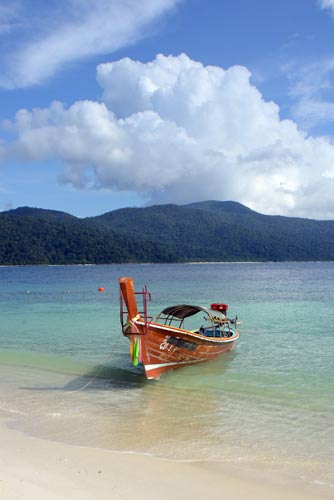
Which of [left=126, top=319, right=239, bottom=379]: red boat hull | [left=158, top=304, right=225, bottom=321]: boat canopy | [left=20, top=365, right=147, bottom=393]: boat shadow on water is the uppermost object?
[left=158, top=304, right=225, bottom=321]: boat canopy

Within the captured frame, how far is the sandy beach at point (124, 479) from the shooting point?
7.52 meters

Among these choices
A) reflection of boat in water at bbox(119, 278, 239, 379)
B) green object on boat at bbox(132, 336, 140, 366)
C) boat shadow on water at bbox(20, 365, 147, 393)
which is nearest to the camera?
green object on boat at bbox(132, 336, 140, 366)

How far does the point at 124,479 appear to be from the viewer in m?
8.17

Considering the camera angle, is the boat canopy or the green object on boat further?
the boat canopy

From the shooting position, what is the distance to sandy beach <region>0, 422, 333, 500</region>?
7523mm

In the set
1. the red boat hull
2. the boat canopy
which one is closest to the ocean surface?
the red boat hull

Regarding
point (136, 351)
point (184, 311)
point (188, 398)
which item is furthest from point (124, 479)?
point (184, 311)

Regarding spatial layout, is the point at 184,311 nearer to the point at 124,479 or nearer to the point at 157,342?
the point at 157,342

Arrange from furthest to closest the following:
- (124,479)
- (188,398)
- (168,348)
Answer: (168,348) → (188,398) → (124,479)

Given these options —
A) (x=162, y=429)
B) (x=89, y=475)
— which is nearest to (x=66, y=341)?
(x=162, y=429)

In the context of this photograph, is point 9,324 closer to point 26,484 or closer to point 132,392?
point 132,392

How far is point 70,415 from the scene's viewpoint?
482 inches

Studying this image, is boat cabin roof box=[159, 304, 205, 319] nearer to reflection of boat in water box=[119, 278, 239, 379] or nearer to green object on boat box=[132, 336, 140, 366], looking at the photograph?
reflection of boat in water box=[119, 278, 239, 379]

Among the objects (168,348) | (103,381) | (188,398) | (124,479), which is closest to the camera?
(124,479)
